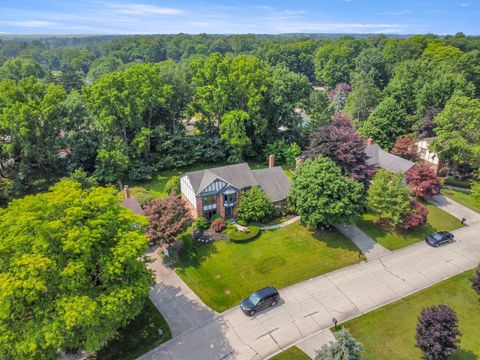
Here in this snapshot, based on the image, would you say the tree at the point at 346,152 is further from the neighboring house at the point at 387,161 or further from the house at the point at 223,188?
the neighboring house at the point at 387,161

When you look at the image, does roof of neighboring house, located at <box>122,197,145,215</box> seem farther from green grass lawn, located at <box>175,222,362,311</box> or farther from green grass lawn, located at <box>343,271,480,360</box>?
green grass lawn, located at <box>343,271,480,360</box>

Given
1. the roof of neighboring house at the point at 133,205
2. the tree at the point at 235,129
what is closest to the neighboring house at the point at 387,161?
the tree at the point at 235,129

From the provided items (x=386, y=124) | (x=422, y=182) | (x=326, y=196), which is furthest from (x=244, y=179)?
(x=386, y=124)

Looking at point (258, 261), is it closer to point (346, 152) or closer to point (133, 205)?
point (133, 205)

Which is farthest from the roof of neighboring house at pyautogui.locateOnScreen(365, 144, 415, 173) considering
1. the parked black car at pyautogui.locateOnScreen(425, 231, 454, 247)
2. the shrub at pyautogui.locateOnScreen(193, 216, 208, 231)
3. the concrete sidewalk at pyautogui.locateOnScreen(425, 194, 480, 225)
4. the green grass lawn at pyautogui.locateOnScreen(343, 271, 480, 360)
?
the shrub at pyautogui.locateOnScreen(193, 216, 208, 231)

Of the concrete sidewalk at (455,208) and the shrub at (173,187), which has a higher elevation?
the shrub at (173,187)

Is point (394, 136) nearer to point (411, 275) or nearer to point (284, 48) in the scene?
point (411, 275)
